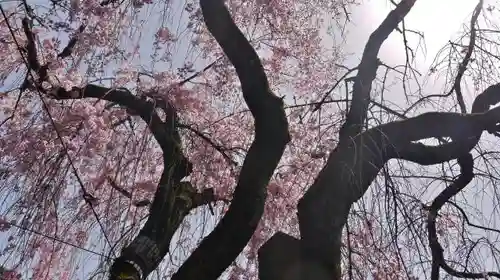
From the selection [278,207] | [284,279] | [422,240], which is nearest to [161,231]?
[284,279]

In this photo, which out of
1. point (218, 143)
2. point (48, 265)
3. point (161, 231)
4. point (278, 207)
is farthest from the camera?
point (278, 207)

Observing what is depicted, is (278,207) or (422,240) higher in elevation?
(278,207)

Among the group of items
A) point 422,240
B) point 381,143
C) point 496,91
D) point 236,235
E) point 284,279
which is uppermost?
point 496,91

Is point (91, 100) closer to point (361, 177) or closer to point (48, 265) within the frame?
point (48, 265)

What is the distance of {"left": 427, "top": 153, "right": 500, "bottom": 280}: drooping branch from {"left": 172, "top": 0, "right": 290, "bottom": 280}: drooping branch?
85 cm

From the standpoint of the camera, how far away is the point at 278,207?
4395mm

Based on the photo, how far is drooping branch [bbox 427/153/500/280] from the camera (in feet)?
9.46

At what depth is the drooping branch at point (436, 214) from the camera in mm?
2883

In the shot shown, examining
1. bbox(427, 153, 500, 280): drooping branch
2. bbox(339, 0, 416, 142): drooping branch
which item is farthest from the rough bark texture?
bbox(427, 153, 500, 280): drooping branch

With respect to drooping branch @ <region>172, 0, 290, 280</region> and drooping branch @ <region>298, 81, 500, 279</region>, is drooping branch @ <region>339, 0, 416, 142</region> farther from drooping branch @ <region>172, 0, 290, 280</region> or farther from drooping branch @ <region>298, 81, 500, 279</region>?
drooping branch @ <region>172, 0, 290, 280</region>

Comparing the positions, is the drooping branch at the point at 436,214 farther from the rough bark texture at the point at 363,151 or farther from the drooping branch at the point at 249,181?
the drooping branch at the point at 249,181

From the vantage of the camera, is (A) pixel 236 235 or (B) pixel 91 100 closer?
(A) pixel 236 235

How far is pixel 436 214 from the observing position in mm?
3021

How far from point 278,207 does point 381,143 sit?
1730 mm
